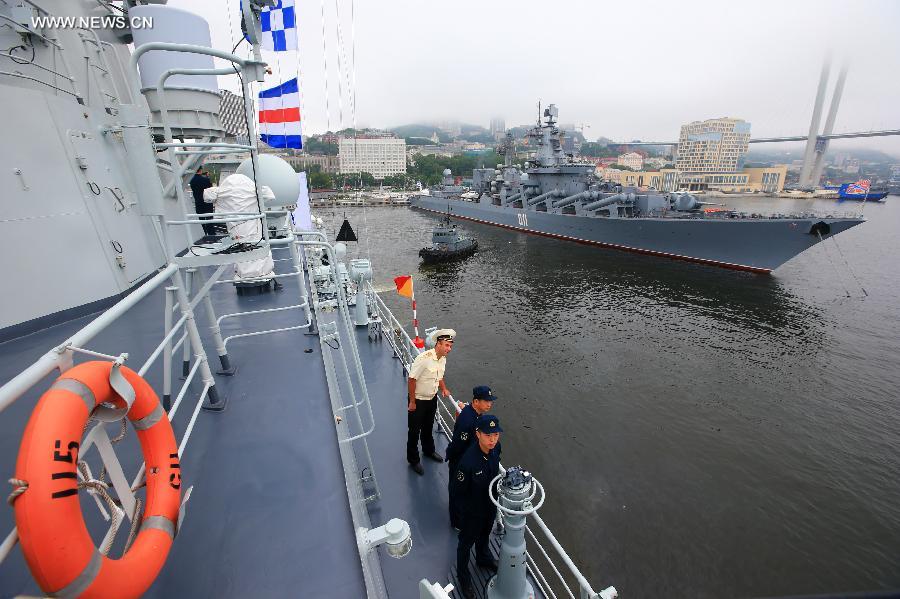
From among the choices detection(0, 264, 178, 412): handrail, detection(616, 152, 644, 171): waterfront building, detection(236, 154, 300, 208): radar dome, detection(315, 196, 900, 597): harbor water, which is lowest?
detection(315, 196, 900, 597): harbor water

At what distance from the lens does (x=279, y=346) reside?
5.58 m

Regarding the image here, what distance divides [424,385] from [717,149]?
16304cm

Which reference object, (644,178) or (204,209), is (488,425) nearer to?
(204,209)

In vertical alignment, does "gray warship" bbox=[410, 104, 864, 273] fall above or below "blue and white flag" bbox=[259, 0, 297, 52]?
below

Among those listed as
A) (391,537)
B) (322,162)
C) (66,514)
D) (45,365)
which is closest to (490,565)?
(391,537)

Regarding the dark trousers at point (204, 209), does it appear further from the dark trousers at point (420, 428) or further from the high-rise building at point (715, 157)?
the high-rise building at point (715, 157)

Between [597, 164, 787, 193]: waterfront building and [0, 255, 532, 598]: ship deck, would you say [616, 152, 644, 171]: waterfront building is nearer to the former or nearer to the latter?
[597, 164, 787, 193]: waterfront building

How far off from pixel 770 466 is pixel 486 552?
9353mm

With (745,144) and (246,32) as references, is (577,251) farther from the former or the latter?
(745,144)

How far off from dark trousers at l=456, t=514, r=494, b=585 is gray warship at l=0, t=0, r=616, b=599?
6.4 inches

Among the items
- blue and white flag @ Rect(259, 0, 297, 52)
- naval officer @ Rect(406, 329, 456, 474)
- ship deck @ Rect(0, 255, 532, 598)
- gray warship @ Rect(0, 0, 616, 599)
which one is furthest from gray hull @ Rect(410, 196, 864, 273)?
naval officer @ Rect(406, 329, 456, 474)

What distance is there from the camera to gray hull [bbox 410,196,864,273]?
23.1 meters
